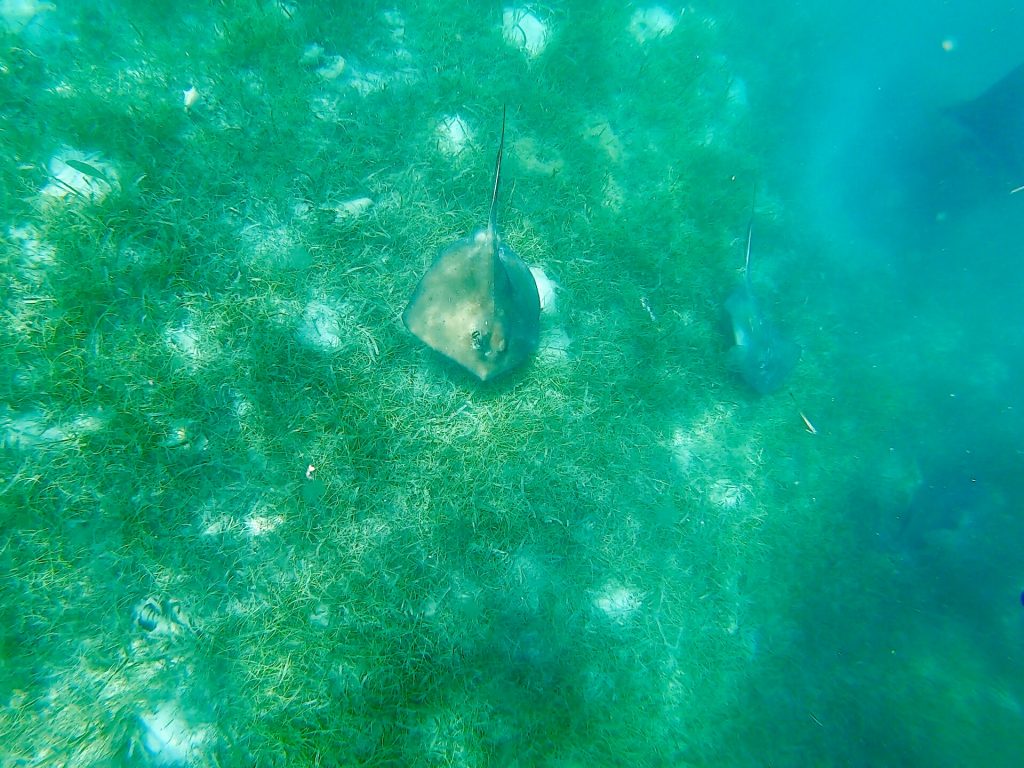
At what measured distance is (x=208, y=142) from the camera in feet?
14.5

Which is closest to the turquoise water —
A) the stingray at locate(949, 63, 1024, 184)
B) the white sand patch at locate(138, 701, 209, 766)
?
the white sand patch at locate(138, 701, 209, 766)

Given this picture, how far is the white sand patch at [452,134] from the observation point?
16.6 ft

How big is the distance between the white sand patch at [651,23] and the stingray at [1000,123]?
23.8 feet

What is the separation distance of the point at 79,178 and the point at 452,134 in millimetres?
3796

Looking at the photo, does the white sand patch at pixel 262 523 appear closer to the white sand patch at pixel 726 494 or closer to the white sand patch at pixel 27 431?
the white sand patch at pixel 27 431

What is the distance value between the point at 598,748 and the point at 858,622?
3.72 metres

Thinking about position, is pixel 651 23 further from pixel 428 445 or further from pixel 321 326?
pixel 428 445

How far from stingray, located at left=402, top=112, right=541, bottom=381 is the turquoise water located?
67cm

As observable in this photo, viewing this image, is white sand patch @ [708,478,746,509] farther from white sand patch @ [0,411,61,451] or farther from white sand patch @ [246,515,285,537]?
white sand patch @ [0,411,61,451]

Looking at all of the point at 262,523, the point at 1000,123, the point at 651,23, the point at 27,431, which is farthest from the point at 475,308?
the point at 1000,123

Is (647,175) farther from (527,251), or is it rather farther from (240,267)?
(240,267)

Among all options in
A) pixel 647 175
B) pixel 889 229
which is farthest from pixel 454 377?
pixel 889 229

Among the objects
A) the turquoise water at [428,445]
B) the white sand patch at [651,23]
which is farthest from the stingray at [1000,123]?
the white sand patch at [651,23]

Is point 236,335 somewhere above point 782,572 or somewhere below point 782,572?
above
